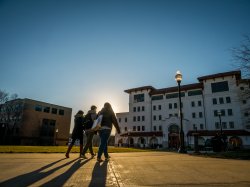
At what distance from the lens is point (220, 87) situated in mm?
44438

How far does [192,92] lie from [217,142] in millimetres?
37169

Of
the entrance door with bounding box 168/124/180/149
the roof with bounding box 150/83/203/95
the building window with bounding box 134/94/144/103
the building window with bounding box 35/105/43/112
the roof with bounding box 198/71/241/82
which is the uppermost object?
the roof with bounding box 198/71/241/82

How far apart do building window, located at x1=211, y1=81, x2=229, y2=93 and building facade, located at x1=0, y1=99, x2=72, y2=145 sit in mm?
39920

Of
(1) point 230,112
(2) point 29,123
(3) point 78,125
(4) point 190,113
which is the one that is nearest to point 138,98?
(4) point 190,113

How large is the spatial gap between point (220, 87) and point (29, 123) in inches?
2027

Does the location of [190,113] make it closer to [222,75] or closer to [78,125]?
[222,75]

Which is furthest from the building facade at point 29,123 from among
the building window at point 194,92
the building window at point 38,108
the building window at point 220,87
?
the building window at point 220,87

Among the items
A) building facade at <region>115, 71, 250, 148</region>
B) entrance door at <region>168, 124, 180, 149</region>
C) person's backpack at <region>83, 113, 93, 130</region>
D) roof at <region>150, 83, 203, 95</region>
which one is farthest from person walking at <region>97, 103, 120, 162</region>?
roof at <region>150, 83, 203, 95</region>

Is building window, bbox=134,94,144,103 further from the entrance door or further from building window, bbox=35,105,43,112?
building window, bbox=35,105,43,112

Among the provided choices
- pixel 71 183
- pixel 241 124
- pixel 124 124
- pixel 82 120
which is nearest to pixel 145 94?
pixel 124 124

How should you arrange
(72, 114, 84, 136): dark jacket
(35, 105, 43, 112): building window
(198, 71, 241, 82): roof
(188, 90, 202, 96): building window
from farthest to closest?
(35, 105, 43, 112): building window
(188, 90, 202, 96): building window
(198, 71, 241, 82): roof
(72, 114, 84, 136): dark jacket

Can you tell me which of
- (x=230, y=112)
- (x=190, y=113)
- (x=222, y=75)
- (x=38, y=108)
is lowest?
(x=230, y=112)

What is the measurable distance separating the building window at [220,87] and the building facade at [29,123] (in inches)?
1572

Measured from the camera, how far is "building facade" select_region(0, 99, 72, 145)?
50.2 metres
